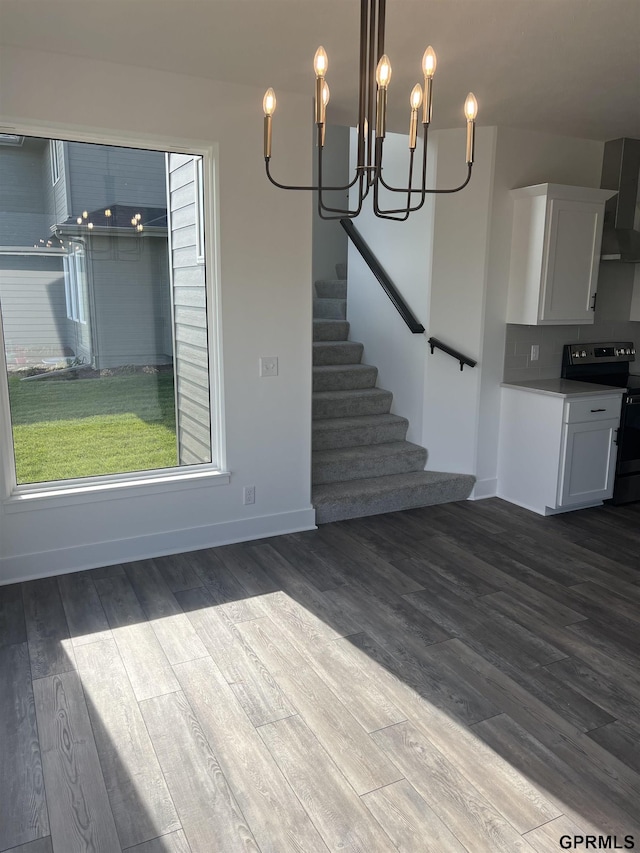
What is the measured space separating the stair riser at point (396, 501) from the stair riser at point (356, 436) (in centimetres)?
55

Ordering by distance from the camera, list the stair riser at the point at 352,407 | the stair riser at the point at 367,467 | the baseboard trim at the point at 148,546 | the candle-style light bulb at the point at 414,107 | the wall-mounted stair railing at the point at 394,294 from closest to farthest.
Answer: the candle-style light bulb at the point at 414,107 < the baseboard trim at the point at 148,546 < the stair riser at the point at 367,467 < the wall-mounted stair railing at the point at 394,294 < the stair riser at the point at 352,407

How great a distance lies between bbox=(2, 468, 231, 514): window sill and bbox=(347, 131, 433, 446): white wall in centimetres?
178

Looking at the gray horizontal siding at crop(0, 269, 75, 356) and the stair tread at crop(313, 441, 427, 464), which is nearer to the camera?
the gray horizontal siding at crop(0, 269, 75, 356)

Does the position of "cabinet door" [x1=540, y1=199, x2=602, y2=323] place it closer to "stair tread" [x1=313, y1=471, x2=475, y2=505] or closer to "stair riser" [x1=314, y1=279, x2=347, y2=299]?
"stair tread" [x1=313, y1=471, x2=475, y2=505]

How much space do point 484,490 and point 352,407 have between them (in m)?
1.20

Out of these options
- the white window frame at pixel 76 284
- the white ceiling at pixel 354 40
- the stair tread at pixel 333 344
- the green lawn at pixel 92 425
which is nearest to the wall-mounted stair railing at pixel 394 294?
the stair tread at pixel 333 344

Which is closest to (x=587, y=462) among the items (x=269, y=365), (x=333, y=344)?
(x=333, y=344)

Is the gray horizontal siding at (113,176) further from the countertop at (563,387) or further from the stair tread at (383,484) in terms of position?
the countertop at (563,387)

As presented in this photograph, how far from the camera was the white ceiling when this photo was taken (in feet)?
8.39

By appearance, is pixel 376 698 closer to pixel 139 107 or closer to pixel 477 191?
pixel 139 107

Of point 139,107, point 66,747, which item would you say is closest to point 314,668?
point 66,747

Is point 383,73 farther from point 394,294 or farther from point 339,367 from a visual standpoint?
point 339,367

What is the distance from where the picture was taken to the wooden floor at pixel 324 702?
1922 mm

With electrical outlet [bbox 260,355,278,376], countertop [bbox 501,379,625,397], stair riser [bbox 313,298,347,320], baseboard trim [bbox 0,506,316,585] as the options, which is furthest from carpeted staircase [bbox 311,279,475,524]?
electrical outlet [bbox 260,355,278,376]
